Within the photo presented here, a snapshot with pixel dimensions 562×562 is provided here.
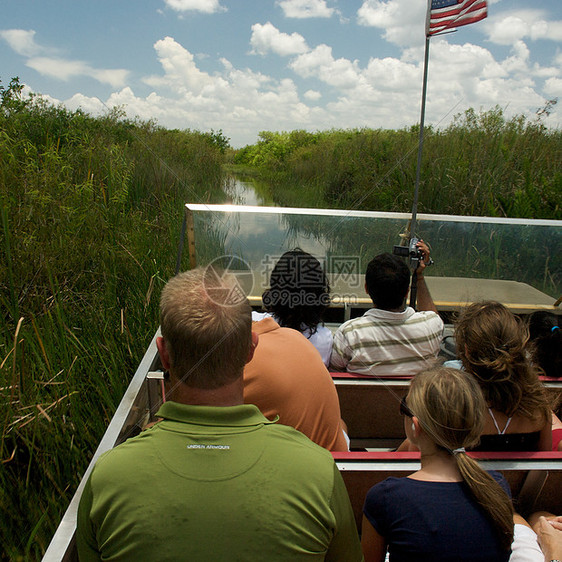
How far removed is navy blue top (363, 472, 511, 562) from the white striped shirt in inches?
36.4

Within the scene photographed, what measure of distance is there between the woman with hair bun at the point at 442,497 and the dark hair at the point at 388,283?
2.64 feet

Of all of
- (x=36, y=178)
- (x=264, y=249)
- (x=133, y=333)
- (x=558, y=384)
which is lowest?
(x=133, y=333)

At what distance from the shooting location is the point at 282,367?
4.75ft

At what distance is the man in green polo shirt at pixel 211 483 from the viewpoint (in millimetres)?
740

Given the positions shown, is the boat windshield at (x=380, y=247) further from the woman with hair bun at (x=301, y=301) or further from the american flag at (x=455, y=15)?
the american flag at (x=455, y=15)

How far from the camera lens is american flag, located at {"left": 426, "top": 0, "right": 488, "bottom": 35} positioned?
283cm

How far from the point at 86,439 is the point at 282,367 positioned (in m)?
1.50

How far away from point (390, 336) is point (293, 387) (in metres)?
0.77

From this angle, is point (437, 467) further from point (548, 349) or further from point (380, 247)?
point (380, 247)

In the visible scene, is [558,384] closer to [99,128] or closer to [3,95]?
[3,95]

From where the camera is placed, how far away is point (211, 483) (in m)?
0.75

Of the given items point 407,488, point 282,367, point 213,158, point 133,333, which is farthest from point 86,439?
point 213,158

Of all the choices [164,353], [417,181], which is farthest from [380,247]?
[164,353]

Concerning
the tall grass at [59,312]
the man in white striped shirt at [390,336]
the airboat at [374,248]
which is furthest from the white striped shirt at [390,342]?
the tall grass at [59,312]
